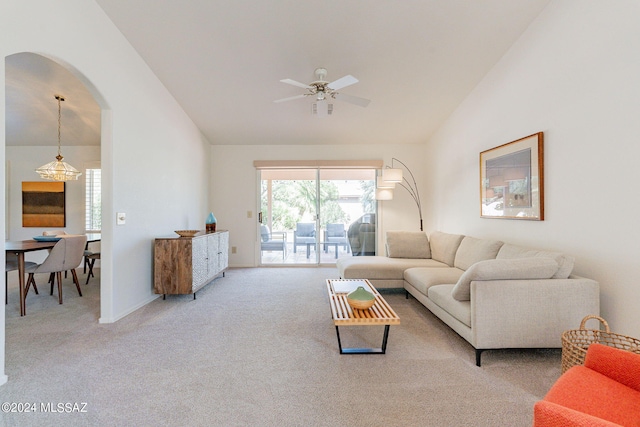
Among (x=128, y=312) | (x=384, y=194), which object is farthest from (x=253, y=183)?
(x=128, y=312)

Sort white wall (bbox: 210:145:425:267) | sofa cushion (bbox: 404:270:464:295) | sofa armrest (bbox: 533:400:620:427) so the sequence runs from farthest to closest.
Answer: white wall (bbox: 210:145:425:267)
sofa cushion (bbox: 404:270:464:295)
sofa armrest (bbox: 533:400:620:427)

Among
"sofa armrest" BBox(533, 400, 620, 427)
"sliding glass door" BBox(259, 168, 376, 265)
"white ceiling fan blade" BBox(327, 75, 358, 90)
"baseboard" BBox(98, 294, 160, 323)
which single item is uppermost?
"white ceiling fan blade" BBox(327, 75, 358, 90)

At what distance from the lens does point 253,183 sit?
5914mm

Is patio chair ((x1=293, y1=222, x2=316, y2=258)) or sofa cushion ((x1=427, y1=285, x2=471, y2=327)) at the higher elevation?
patio chair ((x1=293, y1=222, x2=316, y2=258))

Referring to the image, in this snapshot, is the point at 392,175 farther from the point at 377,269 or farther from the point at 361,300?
the point at 361,300

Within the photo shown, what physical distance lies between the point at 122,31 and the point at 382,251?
506 cm

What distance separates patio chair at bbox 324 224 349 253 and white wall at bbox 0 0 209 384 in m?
2.72

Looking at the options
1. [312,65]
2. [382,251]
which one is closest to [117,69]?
[312,65]

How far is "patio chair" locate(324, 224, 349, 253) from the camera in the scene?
19.8ft

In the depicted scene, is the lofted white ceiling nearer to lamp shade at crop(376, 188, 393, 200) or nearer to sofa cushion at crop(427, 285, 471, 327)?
lamp shade at crop(376, 188, 393, 200)

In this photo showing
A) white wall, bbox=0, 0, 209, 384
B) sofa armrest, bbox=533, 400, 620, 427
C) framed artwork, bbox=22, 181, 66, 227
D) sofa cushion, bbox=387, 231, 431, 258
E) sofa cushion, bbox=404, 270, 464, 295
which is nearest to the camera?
sofa armrest, bbox=533, 400, 620, 427

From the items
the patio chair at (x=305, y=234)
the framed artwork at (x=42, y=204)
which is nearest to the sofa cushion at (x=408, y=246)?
the patio chair at (x=305, y=234)

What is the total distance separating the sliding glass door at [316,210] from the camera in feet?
19.6

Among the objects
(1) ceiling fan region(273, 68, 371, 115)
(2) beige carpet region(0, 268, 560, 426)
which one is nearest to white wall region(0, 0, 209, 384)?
(2) beige carpet region(0, 268, 560, 426)
